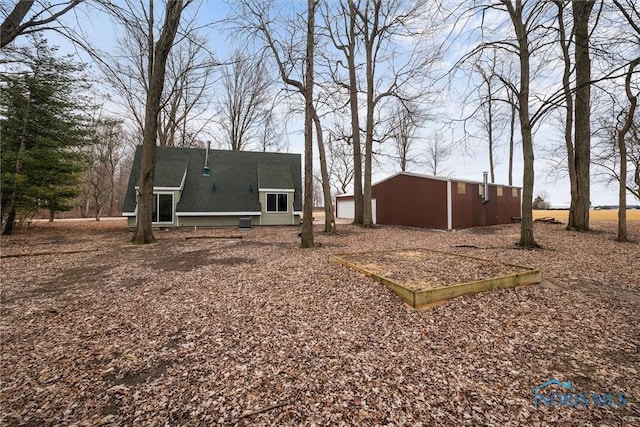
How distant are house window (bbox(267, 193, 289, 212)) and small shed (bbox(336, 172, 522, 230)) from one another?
21.9 ft

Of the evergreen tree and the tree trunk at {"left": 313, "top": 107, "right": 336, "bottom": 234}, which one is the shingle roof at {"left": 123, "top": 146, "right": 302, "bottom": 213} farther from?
the tree trunk at {"left": 313, "top": 107, "right": 336, "bottom": 234}

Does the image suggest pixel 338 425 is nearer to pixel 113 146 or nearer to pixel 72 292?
pixel 72 292

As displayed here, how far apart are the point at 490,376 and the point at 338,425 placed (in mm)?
1526

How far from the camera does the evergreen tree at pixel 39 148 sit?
1084 cm

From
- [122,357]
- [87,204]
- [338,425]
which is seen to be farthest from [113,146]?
[338,425]

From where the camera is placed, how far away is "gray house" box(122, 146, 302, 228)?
48.9 feet

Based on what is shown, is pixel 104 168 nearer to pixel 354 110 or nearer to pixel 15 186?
pixel 15 186

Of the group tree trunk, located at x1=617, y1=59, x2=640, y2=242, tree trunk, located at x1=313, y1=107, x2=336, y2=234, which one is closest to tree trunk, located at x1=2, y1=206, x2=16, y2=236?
tree trunk, located at x1=313, y1=107, x2=336, y2=234

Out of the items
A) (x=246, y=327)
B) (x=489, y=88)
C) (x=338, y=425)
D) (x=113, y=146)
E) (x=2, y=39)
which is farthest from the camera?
(x=113, y=146)

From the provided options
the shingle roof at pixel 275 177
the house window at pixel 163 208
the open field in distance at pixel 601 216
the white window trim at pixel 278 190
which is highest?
the shingle roof at pixel 275 177

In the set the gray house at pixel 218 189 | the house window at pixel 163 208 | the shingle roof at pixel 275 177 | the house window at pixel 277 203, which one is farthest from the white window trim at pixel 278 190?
the house window at pixel 163 208

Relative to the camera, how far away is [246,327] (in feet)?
11.0

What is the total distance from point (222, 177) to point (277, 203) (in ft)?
12.5

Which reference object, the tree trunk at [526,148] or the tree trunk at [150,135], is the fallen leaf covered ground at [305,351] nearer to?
the tree trunk at [526,148]
